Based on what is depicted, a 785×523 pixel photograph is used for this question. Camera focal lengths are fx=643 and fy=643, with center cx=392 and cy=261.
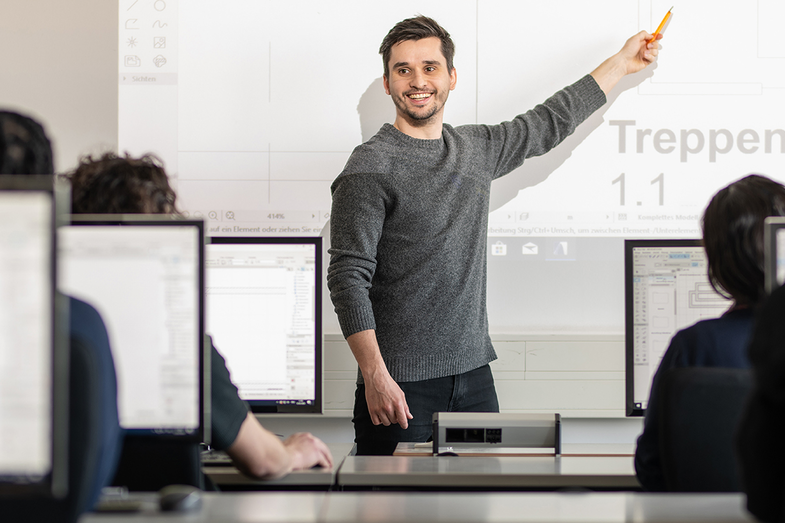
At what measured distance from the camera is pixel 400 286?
6.62ft

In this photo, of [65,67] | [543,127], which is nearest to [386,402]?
[543,127]

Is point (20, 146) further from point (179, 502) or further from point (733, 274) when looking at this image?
point (733, 274)

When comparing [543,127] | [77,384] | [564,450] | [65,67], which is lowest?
[564,450]

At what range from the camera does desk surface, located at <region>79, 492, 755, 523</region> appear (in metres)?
0.79

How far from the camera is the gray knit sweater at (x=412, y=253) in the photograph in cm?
198

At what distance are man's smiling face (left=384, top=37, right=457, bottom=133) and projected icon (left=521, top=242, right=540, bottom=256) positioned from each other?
570 mm

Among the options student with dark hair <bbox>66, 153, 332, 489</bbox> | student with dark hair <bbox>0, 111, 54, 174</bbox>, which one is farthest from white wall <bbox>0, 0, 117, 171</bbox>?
student with dark hair <bbox>0, 111, 54, 174</bbox>

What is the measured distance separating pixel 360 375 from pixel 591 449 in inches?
29.0

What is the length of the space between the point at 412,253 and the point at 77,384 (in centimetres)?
138

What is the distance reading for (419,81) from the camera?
2096mm

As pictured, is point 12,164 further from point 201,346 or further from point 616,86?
point 616,86

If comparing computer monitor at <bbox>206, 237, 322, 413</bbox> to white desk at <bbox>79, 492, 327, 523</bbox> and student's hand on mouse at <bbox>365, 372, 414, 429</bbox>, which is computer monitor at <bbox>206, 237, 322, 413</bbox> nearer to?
student's hand on mouse at <bbox>365, 372, 414, 429</bbox>

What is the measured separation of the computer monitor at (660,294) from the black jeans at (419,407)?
57 cm

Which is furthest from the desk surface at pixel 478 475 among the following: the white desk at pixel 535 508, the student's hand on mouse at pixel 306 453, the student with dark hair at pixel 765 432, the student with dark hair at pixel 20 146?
the student with dark hair at pixel 20 146
